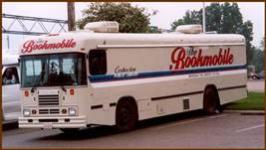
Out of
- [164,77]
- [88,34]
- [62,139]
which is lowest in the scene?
[62,139]

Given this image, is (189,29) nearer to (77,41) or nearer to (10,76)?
(10,76)

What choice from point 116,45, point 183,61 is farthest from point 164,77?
point 116,45

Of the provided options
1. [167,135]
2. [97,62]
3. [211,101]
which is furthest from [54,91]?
[211,101]

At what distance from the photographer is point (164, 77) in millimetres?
21359

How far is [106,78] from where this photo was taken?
1883 centimetres

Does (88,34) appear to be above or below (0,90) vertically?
above

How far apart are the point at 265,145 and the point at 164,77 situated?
22.9ft

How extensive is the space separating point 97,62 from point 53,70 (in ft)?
3.89

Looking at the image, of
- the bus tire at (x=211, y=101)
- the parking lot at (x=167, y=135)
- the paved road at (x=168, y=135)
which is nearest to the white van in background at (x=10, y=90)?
the parking lot at (x=167, y=135)

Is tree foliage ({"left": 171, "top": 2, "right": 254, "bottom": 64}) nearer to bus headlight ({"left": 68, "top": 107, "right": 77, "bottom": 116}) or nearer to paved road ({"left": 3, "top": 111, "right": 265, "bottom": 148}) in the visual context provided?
paved road ({"left": 3, "top": 111, "right": 265, "bottom": 148})

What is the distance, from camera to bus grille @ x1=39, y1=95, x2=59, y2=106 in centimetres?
1814

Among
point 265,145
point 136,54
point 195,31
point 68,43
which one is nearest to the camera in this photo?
point 265,145

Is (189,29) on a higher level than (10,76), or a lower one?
higher

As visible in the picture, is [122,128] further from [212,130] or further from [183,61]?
[183,61]
